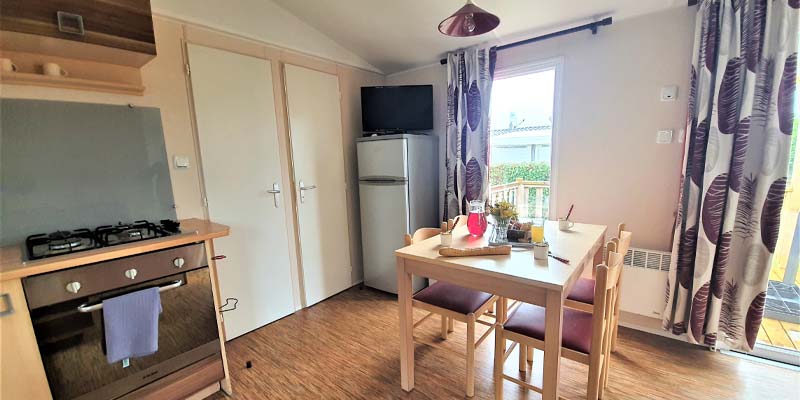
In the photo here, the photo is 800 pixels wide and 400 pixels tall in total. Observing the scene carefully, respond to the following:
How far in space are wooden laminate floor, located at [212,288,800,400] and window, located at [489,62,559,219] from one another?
4.01ft

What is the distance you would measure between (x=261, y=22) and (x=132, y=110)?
116 centimetres

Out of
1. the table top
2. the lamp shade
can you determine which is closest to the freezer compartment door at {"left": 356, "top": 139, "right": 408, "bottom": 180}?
the table top

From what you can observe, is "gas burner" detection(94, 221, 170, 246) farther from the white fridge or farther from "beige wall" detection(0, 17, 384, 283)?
the white fridge

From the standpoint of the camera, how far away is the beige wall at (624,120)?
208cm

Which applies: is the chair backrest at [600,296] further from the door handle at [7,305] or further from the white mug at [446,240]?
the door handle at [7,305]

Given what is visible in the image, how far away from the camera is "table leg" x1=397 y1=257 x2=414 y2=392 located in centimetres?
170

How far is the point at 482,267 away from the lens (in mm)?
1397

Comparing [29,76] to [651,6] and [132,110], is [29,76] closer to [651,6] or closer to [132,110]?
[132,110]

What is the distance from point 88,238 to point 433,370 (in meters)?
2.06

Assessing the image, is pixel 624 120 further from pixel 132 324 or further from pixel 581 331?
pixel 132 324

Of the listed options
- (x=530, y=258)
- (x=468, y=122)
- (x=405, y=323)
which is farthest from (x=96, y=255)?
(x=468, y=122)

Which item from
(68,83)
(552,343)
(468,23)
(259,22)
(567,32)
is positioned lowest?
(552,343)

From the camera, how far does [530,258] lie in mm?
1512

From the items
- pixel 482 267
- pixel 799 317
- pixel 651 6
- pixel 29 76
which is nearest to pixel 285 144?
pixel 29 76
